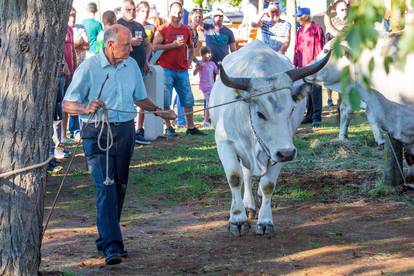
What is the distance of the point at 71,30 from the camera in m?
12.6

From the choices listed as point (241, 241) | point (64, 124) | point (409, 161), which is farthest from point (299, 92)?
point (64, 124)

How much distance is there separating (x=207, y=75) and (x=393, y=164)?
6647 mm

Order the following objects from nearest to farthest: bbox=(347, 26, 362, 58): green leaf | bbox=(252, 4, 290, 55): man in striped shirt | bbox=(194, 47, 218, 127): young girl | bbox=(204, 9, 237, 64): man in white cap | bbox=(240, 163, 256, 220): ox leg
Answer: bbox=(347, 26, 362, 58): green leaf
bbox=(240, 163, 256, 220): ox leg
bbox=(194, 47, 218, 127): young girl
bbox=(204, 9, 237, 64): man in white cap
bbox=(252, 4, 290, 55): man in striped shirt

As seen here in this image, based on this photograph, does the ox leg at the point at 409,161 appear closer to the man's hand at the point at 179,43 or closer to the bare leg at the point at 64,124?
the bare leg at the point at 64,124

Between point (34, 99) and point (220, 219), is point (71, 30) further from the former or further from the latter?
point (34, 99)

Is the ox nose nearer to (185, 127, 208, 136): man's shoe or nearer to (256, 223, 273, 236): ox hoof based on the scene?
(256, 223, 273, 236): ox hoof

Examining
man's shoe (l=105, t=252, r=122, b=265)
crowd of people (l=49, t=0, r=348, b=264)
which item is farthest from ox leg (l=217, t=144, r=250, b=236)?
man's shoe (l=105, t=252, r=122, b=265)

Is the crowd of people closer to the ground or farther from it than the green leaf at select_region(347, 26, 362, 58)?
closer to the ground

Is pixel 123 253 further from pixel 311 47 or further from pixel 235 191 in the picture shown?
pixel 311 47

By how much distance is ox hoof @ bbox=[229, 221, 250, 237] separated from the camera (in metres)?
7.59

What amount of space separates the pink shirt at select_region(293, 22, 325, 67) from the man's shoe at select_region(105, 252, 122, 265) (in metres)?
9.33

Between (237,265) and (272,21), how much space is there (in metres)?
10.2

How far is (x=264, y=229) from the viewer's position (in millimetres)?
7621

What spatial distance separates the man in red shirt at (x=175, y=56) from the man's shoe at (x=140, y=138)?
71cm
